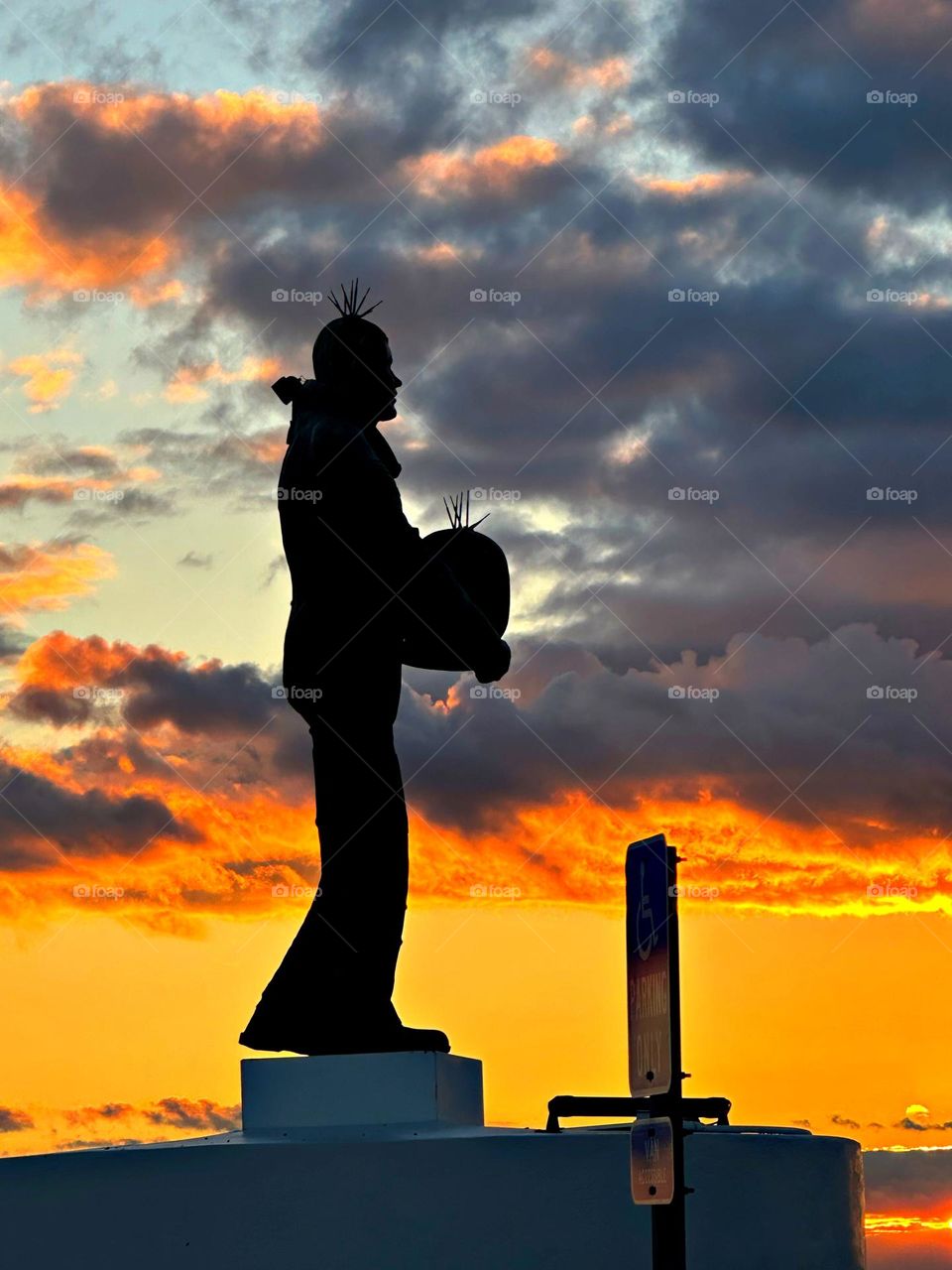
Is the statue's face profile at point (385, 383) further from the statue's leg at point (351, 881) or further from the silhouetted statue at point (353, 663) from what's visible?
the statue's leg at point (351, 881)

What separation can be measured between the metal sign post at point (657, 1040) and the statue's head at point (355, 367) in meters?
6.33

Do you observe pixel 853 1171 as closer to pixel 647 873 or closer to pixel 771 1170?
pixel 771 1170

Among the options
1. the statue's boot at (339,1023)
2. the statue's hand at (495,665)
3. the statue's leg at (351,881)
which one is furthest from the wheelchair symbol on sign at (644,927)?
the statue's hand at (495,665)

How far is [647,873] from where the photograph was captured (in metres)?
7.11

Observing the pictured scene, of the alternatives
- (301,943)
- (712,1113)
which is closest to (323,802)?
(301,943)

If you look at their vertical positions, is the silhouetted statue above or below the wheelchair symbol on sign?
above

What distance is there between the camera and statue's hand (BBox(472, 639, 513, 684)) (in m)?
12.9

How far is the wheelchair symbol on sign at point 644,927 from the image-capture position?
703 centimetres

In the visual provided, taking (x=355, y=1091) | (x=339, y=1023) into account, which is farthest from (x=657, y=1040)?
(x=339, y=1023)

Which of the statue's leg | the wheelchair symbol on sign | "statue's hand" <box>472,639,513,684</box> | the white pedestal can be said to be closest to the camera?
the wheelchair symbol on sign

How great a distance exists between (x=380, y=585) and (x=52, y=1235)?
170 inches

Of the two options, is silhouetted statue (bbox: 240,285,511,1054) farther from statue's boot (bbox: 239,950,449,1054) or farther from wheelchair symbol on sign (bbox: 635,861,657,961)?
wheelchair symbol on sign (bbox: 635,861,657,961)

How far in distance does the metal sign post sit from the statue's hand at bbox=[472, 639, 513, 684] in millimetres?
→ 5702

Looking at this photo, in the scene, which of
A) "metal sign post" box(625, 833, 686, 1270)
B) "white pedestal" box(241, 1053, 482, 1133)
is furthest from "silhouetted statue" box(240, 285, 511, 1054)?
"metal sign post" box(625, 833, 686, 1270)
